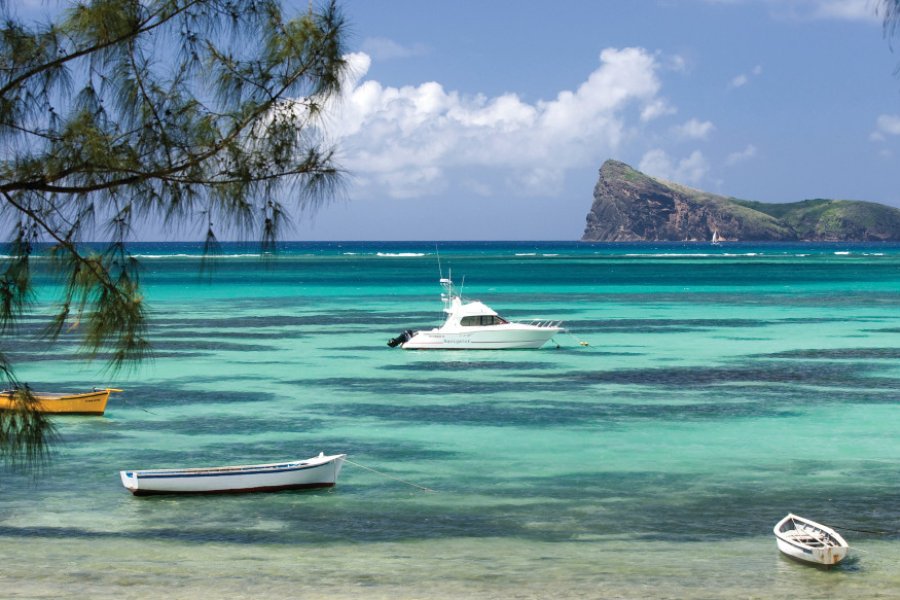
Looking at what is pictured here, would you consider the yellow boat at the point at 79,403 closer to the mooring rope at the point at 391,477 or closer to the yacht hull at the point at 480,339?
the mooring rope at the point at 391,477

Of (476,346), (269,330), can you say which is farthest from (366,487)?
(269,330)

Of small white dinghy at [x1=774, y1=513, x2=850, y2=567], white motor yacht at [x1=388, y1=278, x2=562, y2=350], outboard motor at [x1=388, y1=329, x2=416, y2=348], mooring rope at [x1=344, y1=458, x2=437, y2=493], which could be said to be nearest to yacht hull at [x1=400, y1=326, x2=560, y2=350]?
white motor yacht at [x1=388, y1=278, x2=562, y2=350]

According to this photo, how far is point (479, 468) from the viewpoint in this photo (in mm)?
20062

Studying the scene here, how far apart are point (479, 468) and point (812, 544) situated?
6.95 m

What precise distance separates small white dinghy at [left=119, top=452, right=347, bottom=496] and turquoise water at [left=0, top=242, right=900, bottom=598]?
7.5 inches

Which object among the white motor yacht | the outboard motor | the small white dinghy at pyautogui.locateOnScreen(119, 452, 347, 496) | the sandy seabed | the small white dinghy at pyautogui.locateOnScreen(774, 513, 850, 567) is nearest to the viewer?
the sandy seabed

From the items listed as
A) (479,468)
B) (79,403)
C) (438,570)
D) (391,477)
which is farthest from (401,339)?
(438,570)

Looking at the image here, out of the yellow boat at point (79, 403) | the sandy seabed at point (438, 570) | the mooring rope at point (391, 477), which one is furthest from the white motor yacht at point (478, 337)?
the sandy seabed at point (438, 570)

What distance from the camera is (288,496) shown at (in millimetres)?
17891

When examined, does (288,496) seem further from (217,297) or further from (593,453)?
(217,297)

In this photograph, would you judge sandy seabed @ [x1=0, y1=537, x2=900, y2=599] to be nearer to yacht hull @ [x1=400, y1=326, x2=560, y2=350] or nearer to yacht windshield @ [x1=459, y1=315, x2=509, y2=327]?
yacht hull @ [x1=400, y1=326, x2=560, y2=350]

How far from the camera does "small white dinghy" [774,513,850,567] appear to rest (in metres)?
14.1

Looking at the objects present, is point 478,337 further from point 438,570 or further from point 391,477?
point 438,570

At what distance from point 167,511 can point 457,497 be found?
4272 mm
